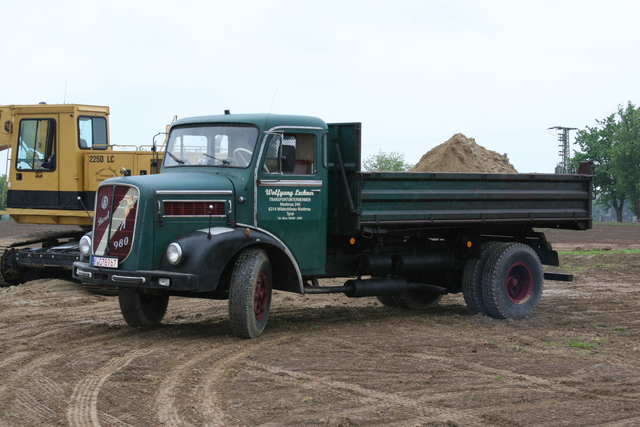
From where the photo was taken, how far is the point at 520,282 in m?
12.0

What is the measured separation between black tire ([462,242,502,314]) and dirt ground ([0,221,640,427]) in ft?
1.10

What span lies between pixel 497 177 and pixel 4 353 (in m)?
6.75

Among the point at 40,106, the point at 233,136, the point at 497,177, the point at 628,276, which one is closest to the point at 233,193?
the point at 233,136

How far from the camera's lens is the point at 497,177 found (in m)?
11.4

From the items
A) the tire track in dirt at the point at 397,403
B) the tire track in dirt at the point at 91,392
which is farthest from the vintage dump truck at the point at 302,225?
the tire track in dirt at the point at 397,403

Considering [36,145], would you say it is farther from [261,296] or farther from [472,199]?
[472,199]

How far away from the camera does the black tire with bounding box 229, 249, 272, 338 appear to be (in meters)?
8.91

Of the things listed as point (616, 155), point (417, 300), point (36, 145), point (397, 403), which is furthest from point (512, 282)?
point (616, 155)

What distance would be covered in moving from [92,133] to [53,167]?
0.94m

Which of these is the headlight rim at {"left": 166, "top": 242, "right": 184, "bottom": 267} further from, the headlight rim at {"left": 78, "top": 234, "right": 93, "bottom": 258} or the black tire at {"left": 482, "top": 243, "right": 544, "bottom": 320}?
the black tire at {"left": 482, "top": 243, "right": 544, "bottom": 320}

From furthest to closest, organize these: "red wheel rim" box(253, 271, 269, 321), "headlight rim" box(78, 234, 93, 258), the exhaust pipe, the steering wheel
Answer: the exhaust pipe → the steering wheel → "headlight rim" box(78, 234, 93, 258) → "red wheel rim" box(253, 271, 269, 321)

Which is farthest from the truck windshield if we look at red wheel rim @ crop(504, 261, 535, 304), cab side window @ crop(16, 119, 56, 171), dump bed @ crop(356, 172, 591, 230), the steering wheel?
cab side window @ crop(16, 119, 56, 171)

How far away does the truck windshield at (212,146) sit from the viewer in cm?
970

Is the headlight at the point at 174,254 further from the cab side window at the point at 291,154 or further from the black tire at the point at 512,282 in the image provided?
the black tire at the point at 512,282
